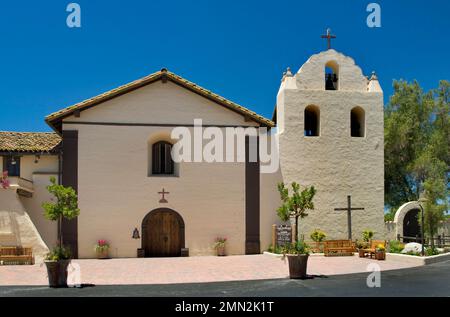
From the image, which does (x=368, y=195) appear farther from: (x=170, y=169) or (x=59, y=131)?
(x=59, y=131)

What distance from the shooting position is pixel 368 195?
26.3 m

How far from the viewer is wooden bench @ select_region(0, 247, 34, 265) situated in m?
20.8

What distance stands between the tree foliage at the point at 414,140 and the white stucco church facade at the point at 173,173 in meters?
9.52

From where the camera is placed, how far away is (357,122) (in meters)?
27.6

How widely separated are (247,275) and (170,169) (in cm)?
931

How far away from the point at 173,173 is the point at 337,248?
329 inches

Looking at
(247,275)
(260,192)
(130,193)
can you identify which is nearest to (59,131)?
(130,193)

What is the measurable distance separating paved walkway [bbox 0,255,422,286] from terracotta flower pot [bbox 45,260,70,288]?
2.67 feet

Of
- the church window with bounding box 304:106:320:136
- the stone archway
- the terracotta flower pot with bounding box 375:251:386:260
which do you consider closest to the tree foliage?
the stone archway

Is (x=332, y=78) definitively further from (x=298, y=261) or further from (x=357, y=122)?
(x=298, y=261)

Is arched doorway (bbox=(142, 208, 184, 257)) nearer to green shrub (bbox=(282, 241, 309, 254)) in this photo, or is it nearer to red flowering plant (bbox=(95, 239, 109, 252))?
red flowering plant (bbox=(95, 239, 109, 252))

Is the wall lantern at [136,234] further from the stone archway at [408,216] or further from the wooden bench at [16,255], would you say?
the stone archway at [408,216]

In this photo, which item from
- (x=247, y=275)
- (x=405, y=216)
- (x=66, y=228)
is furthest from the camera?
(x=405, y=216)

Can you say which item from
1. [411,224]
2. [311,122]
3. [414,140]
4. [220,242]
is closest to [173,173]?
[220,242]
